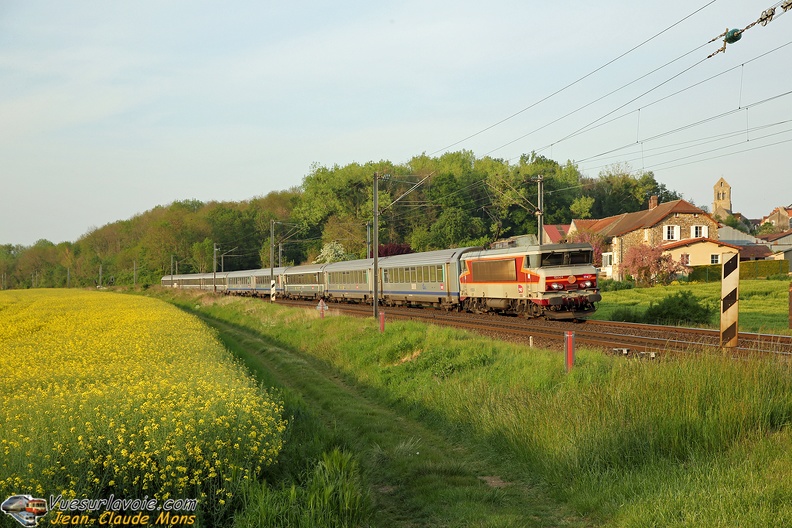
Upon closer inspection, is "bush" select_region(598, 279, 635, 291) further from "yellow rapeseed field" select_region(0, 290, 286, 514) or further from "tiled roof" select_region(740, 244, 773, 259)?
"yellow rapeseed field" select_region(0, 290, 286, 514)

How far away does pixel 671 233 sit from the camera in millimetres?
67938

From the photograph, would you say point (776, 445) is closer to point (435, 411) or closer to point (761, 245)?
point (435, 411)

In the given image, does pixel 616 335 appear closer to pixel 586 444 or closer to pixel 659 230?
pixel 586 444

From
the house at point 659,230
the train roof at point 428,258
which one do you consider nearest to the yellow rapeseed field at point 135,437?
the train roof at point 428,258

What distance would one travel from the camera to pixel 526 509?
7.62 m

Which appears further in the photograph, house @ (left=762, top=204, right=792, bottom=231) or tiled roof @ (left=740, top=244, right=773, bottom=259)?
house @ (left=762, top=204, right=792, bottom=231)

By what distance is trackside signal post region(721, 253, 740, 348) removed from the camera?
11.2 meters

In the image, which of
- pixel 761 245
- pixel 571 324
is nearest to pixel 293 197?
pixel 761 245

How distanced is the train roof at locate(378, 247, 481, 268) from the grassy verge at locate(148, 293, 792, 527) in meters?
21.3

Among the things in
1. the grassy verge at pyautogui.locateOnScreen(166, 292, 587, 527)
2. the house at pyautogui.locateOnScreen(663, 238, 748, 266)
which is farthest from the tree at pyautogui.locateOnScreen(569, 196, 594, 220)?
the grassy verge at pyautogui.locateOnScreen(166, 292, 587, 527)

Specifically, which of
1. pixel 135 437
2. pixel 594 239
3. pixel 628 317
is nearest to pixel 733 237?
pixel 594 239

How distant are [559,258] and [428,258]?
13.0 metres

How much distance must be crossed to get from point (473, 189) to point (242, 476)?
286 ft

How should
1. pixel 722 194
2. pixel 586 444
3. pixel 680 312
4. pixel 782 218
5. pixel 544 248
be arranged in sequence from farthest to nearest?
pixel 722 194, pixel 782 218, pixel 544 248, pixel 680 312, pixel 586 444
